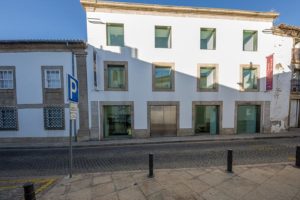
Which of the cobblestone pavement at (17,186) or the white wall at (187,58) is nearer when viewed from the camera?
the cobblestone pavement at (17,186)

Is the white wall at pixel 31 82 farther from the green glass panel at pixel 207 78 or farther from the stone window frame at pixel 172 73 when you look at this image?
the green glass panel at pixel 207 78

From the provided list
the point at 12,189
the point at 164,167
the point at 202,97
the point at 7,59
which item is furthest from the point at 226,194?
the point at 7,59

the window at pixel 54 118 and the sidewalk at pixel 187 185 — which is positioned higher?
the window at pixel 54 118

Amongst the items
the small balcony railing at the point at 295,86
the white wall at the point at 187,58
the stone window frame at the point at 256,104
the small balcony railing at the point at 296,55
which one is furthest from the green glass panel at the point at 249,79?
the small balcony railing at the point at 295,86

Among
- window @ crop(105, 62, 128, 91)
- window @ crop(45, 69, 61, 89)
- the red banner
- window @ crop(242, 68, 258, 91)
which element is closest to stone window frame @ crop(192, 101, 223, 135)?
window @ crop(242, 68, 258, 91)

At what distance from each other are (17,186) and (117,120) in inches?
320

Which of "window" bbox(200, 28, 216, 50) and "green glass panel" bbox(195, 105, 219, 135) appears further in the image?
"green glass panel" bbox(195, 105, 219, 135)

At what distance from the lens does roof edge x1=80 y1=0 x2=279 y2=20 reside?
1191 cm

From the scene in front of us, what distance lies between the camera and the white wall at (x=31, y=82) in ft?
39.3

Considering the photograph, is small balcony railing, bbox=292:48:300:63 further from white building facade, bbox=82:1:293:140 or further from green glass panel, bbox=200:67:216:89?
green glass panel, bbox=200:67:216:89

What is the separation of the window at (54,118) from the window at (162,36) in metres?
9.17

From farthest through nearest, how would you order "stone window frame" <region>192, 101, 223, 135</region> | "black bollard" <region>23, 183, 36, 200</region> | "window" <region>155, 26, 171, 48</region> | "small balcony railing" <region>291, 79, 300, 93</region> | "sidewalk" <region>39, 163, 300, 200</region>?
"small balcony railing" <region>291, 79, 300, 93</region>
"stone window frame" <region>192, 101, 223, 135</region>
"window" <region>155, 26, 171, 48</region>
"sidewalk" <region>39, 163, 300, 200</region>
"black bollard" <region>23, 183, 36, 200</region>

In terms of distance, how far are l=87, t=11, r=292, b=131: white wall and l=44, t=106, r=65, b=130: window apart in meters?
2.77

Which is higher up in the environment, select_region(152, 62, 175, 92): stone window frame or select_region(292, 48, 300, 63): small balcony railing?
select_region(292, 48, 300, 63): small balcony railing
